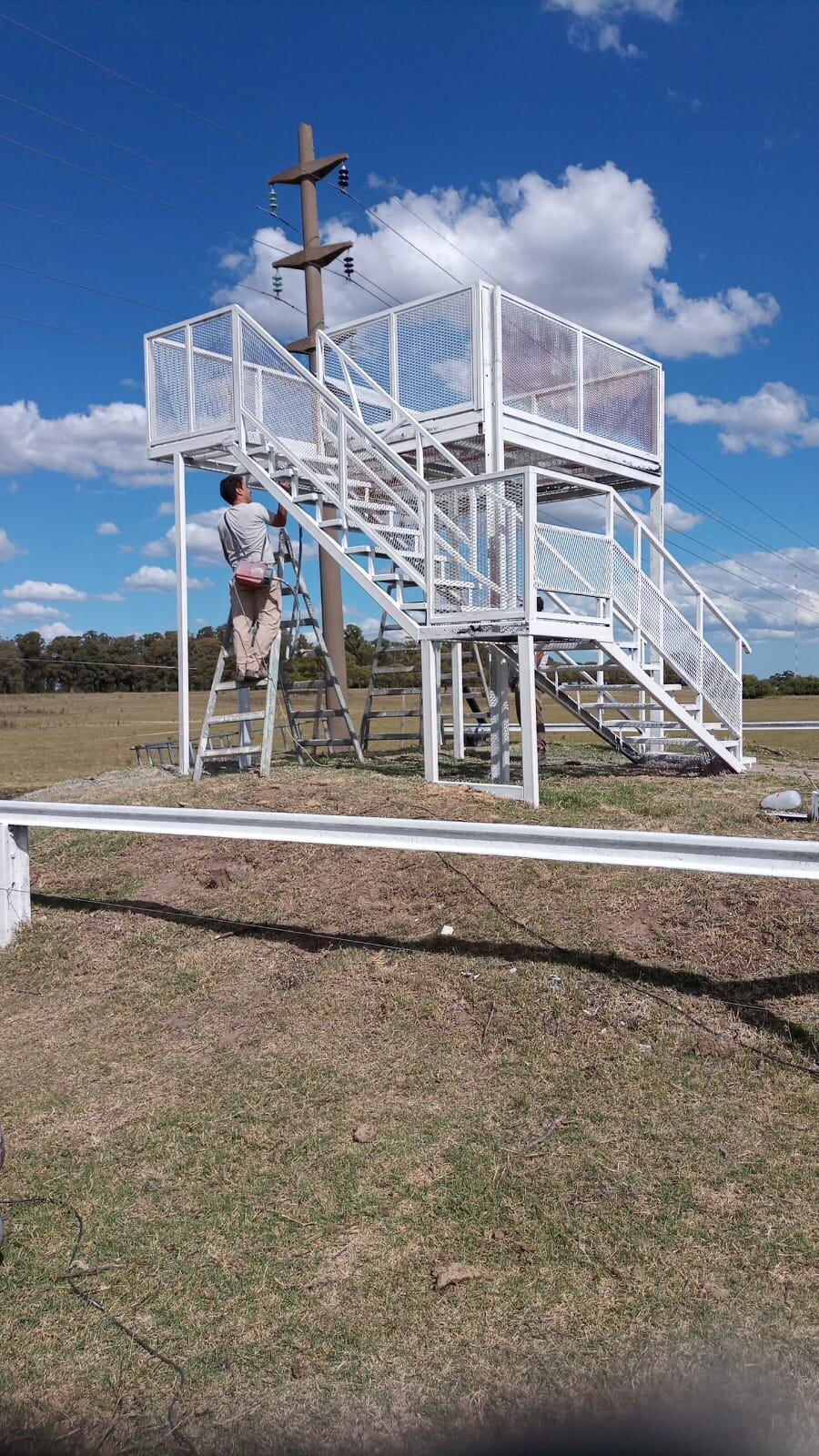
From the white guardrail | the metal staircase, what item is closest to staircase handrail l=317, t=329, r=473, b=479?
the metal staircase

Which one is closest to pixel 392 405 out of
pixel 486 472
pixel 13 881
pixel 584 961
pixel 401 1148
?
pixel 486 472

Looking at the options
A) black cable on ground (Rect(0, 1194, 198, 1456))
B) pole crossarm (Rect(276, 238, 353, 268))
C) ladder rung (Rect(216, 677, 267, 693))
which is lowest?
black cable on ground (Rect(0, 1194, 198, 1456))

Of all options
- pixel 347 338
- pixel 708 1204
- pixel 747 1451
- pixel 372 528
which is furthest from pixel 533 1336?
pixel 347 338

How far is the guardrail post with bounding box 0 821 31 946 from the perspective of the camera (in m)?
7.61

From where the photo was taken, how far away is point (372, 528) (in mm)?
12211

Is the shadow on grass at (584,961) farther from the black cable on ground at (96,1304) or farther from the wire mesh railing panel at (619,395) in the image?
the wire mesh railing panel at (619,395)

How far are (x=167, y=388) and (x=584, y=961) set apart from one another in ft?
35.1

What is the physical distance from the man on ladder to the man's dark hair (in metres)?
0.01

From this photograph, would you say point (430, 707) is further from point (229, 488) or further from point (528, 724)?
point (229, 488)

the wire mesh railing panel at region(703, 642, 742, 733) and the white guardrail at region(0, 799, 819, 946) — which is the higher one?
the wire mesh railing panel at region(703, 642, 742, 733)

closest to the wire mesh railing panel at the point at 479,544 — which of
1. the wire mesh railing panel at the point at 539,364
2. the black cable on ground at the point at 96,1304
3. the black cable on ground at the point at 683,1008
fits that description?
the wire mesh railing panel at the point at 539,364

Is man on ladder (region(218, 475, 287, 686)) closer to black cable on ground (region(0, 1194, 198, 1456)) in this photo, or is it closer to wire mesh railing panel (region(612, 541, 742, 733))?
wire mesh railing panel (region(612, 541, 742, 733))

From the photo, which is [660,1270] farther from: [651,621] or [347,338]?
[347,338]

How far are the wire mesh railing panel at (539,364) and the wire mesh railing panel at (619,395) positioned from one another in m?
0.36
